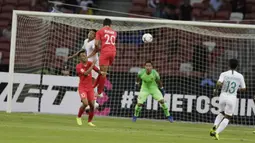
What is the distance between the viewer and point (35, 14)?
24.7 metres

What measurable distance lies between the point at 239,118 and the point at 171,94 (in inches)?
89.5

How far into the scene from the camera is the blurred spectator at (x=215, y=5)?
1208 inches

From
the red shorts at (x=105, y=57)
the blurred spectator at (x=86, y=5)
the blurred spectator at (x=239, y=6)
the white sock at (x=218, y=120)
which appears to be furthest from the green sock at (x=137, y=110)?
the blurred spectator at (x=239, y=6)

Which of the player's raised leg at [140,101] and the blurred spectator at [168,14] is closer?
the player's raised leg at [140,101]

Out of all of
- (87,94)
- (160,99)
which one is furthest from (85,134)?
(160,99)

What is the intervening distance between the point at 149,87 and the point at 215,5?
7064 mm

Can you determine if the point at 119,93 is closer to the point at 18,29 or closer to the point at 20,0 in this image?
the point at 18,29

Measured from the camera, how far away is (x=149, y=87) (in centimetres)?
2498

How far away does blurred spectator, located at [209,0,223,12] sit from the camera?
101 ft

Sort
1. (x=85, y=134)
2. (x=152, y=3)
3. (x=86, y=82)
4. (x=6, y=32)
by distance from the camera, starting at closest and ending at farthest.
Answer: (x=85, y=134)
(x=86, y=82)
(x=6, y=32)
(x=152, y=3)

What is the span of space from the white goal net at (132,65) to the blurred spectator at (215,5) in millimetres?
2983

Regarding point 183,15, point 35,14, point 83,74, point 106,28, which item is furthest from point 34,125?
point 183,15

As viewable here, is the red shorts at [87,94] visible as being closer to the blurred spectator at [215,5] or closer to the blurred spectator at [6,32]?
the blurred spectator at [6,32]

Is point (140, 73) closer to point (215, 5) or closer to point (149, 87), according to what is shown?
point (149, 87)
